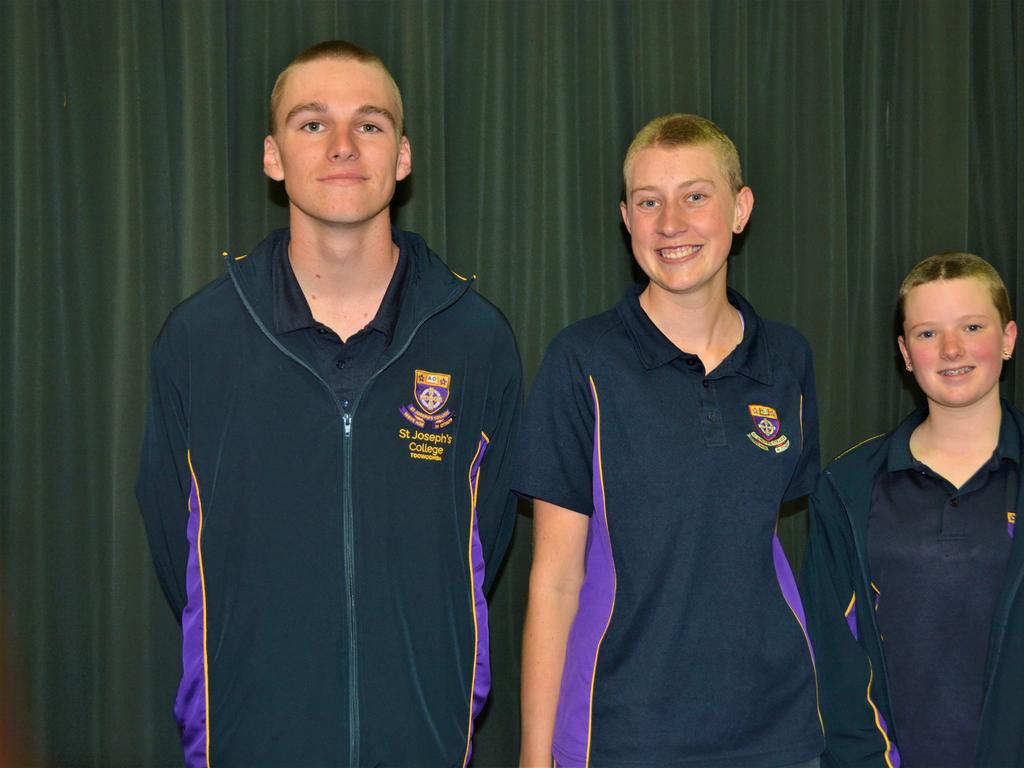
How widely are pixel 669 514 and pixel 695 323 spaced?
15.7 inches

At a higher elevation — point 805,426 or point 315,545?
point 805,426

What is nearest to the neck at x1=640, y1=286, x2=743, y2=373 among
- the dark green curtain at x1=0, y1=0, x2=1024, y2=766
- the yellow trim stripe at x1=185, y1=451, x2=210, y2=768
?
the yellow trim stripe at x1=185, y1=451, x2=210, y2=768

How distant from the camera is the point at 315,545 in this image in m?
2.00

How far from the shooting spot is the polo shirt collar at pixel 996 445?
7.58 feet

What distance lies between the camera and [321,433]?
2018 millimetres

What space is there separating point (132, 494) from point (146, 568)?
0.75 ft

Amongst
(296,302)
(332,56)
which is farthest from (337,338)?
(332,56)

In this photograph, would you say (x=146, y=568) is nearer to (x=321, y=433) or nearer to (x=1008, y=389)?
(x=321, y=433)

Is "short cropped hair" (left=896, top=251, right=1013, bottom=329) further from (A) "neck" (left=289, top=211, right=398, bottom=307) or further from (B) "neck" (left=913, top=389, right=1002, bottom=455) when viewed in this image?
(A) "neck" (left=289, top=211, right=398, bottom=307)

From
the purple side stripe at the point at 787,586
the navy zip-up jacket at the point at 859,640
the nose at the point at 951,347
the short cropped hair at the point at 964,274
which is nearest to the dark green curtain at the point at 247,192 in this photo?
the short cropped hair at the point at 964,274

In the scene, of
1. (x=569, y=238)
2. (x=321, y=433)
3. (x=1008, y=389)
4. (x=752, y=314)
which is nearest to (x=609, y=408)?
(x=752, y=314)

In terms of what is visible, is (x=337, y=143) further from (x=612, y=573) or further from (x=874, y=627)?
(x=874, y=627)

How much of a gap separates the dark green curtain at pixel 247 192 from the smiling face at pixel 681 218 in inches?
48.4

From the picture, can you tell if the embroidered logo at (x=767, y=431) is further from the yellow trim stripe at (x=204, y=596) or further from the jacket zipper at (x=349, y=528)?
the yellow trim stripe at (x=204, y=596)
